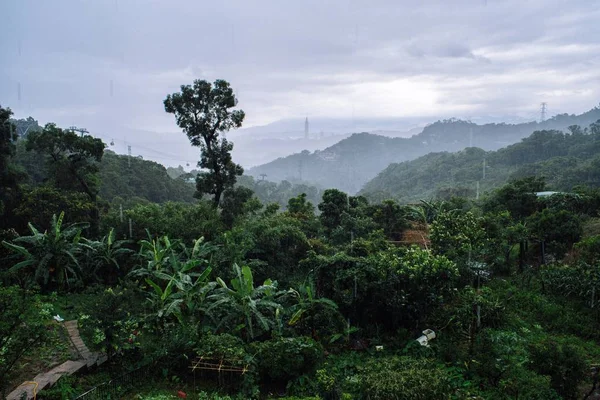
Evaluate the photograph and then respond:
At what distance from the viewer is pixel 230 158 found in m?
15.2

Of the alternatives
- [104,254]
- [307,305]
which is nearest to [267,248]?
[307,305]

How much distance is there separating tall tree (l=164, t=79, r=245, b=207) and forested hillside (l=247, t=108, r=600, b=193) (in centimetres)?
11063

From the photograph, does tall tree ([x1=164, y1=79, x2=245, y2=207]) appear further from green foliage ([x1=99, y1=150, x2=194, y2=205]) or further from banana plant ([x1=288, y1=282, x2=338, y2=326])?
green foliage ([x1=99, y1=150, x2=194, y2=205])

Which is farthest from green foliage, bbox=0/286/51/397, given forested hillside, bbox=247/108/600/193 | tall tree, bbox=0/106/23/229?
forested hillside, bbox=247/108/600/193

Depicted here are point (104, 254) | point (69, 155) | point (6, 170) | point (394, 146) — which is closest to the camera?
point (104, 254)

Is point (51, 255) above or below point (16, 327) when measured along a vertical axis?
above

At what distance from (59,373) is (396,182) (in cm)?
6592

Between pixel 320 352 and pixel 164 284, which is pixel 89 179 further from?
pixel 320 352

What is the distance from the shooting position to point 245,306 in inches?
335

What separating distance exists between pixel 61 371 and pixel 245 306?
352 cm

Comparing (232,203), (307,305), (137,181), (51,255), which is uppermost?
(137,181)

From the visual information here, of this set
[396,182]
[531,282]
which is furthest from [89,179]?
[396,182]

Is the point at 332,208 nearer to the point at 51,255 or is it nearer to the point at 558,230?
the point at 558,230

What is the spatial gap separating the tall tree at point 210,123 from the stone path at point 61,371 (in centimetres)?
763
